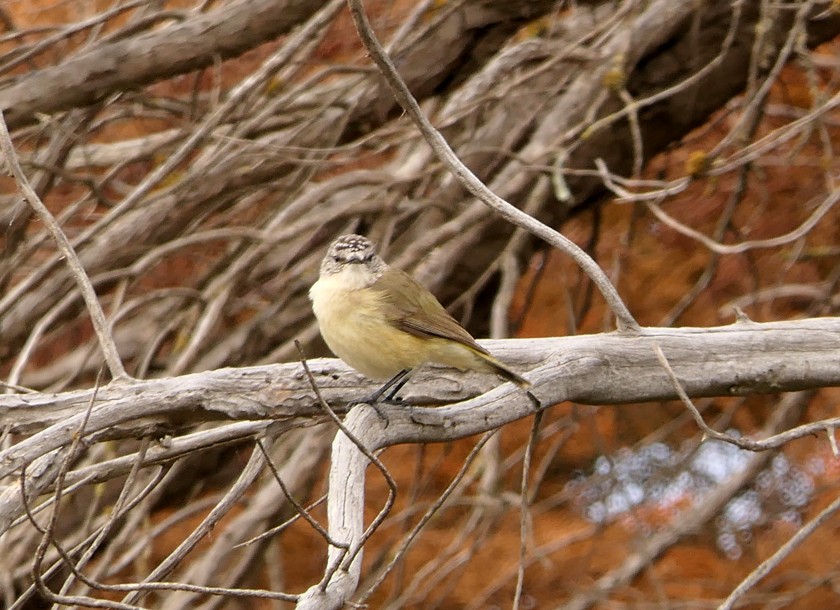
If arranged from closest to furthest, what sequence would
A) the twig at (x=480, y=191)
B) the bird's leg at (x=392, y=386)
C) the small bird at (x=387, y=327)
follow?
the twig at (x=480, y=191) < the bird's leg at (x=392, y=386) < the small bird at (x=387, y=327)

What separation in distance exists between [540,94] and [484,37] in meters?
0.57

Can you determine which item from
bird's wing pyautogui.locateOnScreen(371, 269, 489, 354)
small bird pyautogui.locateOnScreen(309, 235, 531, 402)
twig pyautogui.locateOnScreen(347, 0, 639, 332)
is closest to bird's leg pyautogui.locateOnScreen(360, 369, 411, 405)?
small bird pyautogui.locateOnScreen(309, 235, 531, 402)

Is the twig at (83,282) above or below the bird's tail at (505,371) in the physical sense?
above

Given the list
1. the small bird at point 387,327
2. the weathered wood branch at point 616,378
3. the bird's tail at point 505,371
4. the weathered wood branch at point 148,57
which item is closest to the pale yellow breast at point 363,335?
the small bird at point 387,327

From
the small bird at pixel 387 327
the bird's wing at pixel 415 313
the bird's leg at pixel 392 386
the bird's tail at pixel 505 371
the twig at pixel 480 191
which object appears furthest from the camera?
the bird's wing at pixel 415 313

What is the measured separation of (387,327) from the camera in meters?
3.50

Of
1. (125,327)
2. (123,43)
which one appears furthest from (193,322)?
(123,43)

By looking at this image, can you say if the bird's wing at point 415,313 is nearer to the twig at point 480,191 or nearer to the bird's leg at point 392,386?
the bird's leg at point 392,386

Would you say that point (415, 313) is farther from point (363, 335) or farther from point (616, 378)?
point (616, 378)

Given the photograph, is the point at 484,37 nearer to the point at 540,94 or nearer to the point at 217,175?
the point at 540,94

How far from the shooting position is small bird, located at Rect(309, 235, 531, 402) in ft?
11.0

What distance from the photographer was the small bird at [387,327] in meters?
3.35

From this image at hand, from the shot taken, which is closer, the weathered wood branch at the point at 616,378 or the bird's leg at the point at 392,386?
the weathered wood branch at the point at 616,378

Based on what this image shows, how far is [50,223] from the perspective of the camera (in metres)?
3.03
